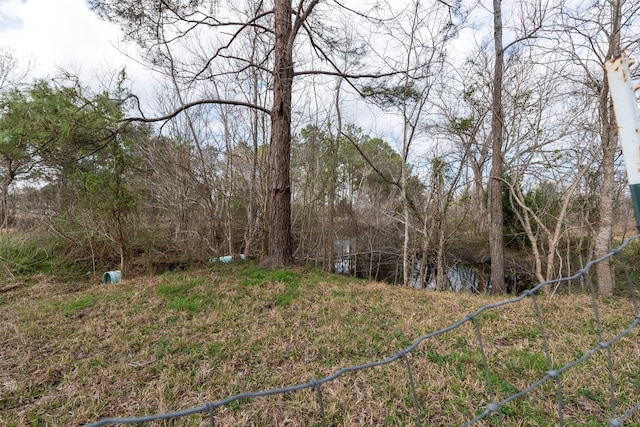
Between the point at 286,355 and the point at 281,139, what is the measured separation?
10.3 ft

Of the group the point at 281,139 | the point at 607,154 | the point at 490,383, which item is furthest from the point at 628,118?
the point at 607,154

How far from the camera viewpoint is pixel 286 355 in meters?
2.15

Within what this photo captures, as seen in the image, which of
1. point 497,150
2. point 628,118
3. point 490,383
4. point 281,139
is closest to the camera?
point 628,118

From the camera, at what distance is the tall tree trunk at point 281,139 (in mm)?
4148

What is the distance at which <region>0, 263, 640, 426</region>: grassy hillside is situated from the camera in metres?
1.57

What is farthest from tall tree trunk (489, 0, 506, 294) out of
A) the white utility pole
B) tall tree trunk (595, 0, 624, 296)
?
the white utility pole

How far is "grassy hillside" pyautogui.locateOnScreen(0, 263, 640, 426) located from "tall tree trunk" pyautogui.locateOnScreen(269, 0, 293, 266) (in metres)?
1.06

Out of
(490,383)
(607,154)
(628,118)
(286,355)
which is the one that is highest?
(607,154)

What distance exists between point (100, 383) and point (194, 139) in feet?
16.5

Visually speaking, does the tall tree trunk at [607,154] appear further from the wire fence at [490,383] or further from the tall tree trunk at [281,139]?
the tall tree trunk at [281,139]

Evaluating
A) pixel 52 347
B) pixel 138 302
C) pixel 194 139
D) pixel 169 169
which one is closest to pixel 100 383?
pixel 52 347

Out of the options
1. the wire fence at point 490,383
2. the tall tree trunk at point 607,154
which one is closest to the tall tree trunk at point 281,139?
the wire fence at point 490,383

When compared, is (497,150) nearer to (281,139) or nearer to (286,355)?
(281,139)

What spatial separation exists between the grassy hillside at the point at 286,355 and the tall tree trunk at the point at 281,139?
106 cm
